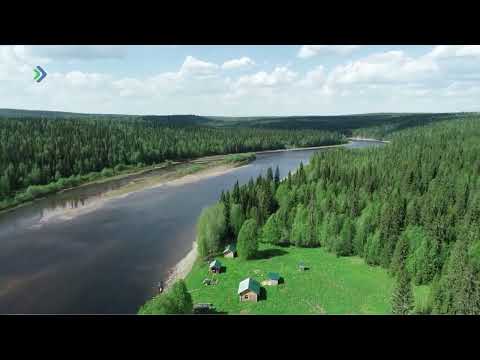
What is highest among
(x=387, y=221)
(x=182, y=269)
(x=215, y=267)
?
(x=387, y=221)

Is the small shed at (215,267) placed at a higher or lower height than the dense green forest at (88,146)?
lower

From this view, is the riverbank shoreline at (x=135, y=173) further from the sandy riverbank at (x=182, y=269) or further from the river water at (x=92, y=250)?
the sandy riverbank at (x=182, y=269)

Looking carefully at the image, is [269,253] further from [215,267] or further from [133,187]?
[133,187]

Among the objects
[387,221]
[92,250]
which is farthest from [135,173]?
[387,221]

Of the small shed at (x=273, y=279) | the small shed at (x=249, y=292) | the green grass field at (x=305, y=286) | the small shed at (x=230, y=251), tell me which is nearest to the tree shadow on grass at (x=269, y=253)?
the green grass field at (x=305, y=286)

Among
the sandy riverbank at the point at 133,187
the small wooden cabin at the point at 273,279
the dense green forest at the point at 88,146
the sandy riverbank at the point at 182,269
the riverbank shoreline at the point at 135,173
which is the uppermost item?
the dense green forest at the point at 88,146

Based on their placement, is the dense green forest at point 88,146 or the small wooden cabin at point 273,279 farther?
the dense green forest at point 88,146
